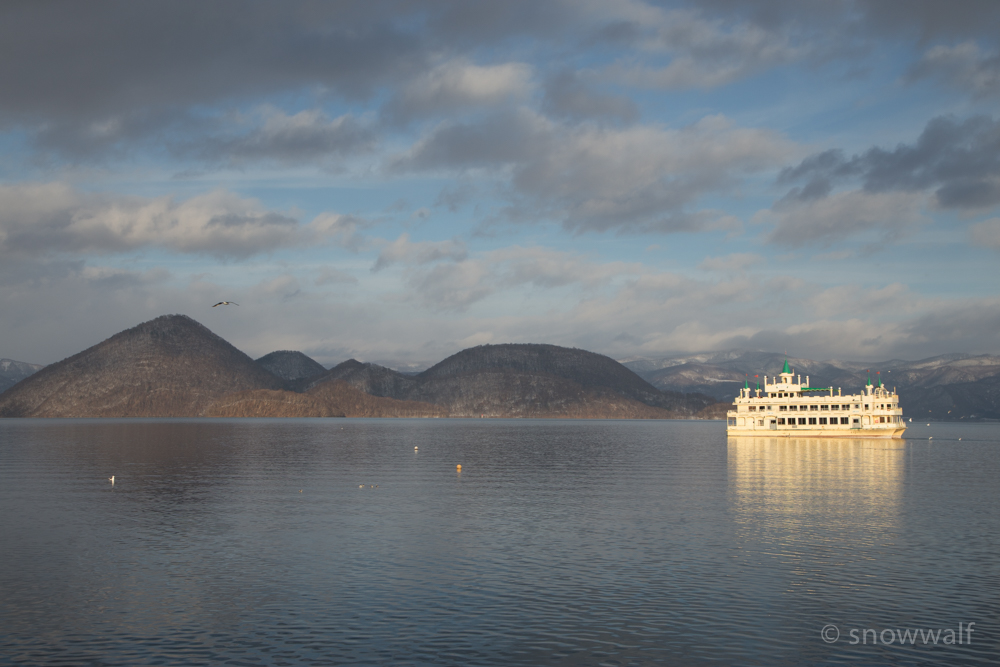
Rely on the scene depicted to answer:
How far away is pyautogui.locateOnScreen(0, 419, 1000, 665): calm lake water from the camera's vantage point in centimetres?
3116

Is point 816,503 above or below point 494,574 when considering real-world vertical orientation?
below

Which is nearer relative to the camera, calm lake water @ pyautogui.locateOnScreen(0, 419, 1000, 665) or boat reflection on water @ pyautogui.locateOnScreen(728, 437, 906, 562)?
calm lake water @ pyautogui.locateOnScreen(0, 419, 1000, 665)

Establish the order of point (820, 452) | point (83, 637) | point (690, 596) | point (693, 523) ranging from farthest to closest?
point (820, 452), point (693, 523), point (690, 596), point (83, 637)

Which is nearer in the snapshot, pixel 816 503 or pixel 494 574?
pixel 494 574

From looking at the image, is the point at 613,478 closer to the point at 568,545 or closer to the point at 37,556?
the point at 568,545

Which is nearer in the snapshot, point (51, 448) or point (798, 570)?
point (798, 570)

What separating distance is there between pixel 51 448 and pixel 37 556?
5268 inches

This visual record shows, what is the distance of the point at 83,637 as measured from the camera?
104 ft

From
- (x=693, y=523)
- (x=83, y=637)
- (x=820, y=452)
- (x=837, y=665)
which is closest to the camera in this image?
(x=837, y=665)

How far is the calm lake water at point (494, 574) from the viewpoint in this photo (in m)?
31.2

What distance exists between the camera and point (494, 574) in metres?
43.2

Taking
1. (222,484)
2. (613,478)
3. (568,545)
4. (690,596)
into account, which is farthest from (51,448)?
(690,596)

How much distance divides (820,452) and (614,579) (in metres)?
131

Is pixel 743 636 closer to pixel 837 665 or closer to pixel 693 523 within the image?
pixel 837 665
